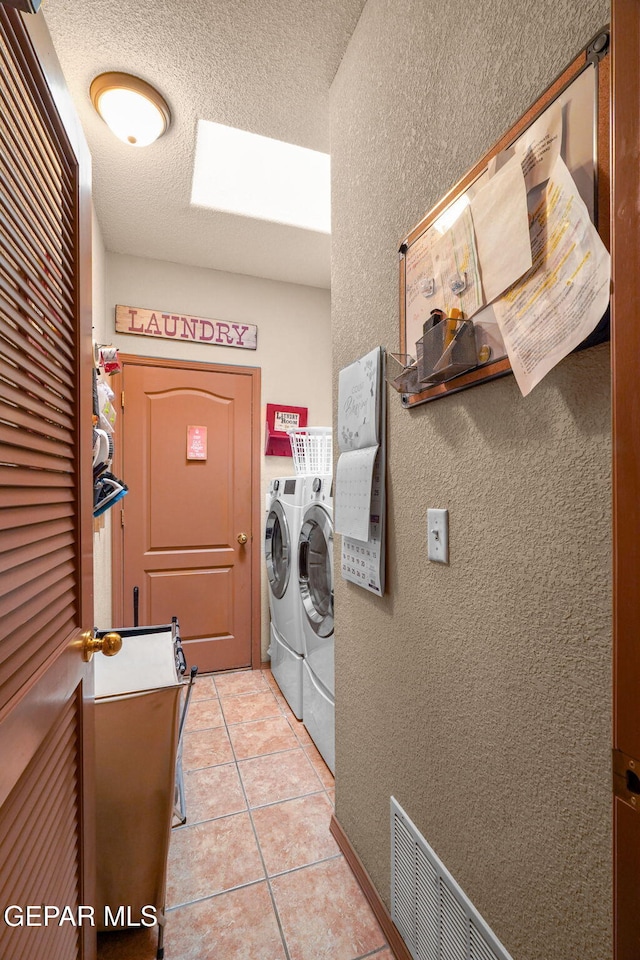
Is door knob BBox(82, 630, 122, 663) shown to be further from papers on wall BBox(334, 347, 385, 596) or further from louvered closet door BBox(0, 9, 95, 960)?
papers on wall BBox(334, 347, 385, 596)

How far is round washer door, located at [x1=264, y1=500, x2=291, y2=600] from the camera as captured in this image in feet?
7.99

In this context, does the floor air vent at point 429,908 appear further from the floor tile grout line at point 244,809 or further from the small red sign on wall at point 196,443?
the small red sign on wall at point 196,443

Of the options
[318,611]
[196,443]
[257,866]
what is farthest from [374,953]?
[196,443]

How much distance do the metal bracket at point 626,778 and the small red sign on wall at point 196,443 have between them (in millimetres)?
2759

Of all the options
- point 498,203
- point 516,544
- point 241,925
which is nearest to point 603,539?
point 516,544

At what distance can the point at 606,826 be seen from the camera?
605 mm

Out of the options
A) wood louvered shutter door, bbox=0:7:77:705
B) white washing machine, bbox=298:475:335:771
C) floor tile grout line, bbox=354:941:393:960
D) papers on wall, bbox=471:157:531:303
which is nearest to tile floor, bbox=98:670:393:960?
floor tile grout line, bbox=354:941:393:960

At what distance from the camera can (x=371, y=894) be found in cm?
128

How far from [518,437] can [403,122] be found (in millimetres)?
939

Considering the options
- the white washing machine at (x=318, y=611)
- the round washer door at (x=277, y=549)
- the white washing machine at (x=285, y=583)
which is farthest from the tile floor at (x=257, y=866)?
the round washer door at (x=277, y=549)

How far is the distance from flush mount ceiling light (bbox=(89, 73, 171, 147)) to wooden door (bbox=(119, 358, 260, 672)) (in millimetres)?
1289

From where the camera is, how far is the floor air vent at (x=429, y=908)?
33.2 inches

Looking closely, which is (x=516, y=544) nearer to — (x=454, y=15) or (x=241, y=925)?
(x=454, y=15)

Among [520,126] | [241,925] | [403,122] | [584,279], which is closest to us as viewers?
[584,279]
